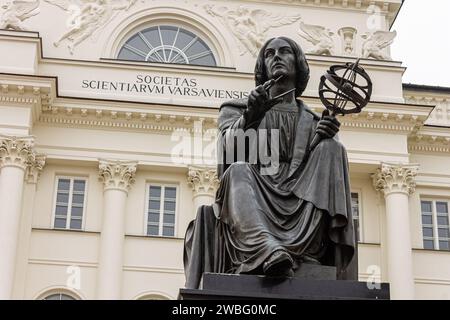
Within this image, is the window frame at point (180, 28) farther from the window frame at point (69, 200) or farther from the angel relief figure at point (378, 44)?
the angel relief figure at point (378, 44)

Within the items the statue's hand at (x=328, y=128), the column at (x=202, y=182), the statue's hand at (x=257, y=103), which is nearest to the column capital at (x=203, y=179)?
the column at (x=202, y=182)

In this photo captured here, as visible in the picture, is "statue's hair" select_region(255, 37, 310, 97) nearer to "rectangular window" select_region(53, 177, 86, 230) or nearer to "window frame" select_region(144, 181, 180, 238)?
"window frame" select_region(144, 181, 180, 238)

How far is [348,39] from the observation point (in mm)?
31281

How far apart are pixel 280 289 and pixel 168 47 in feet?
86.3

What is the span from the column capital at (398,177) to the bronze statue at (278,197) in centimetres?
2261

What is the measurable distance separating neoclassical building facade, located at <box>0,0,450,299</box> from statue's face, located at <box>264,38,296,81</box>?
20.3 m

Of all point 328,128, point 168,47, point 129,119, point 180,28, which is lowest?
point 328,128

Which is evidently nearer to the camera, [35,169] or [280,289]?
[280,289]

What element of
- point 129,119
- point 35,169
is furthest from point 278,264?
point 129,119

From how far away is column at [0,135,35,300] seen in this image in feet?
84.8

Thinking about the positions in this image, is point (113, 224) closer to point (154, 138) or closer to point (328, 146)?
point (154, 138)
